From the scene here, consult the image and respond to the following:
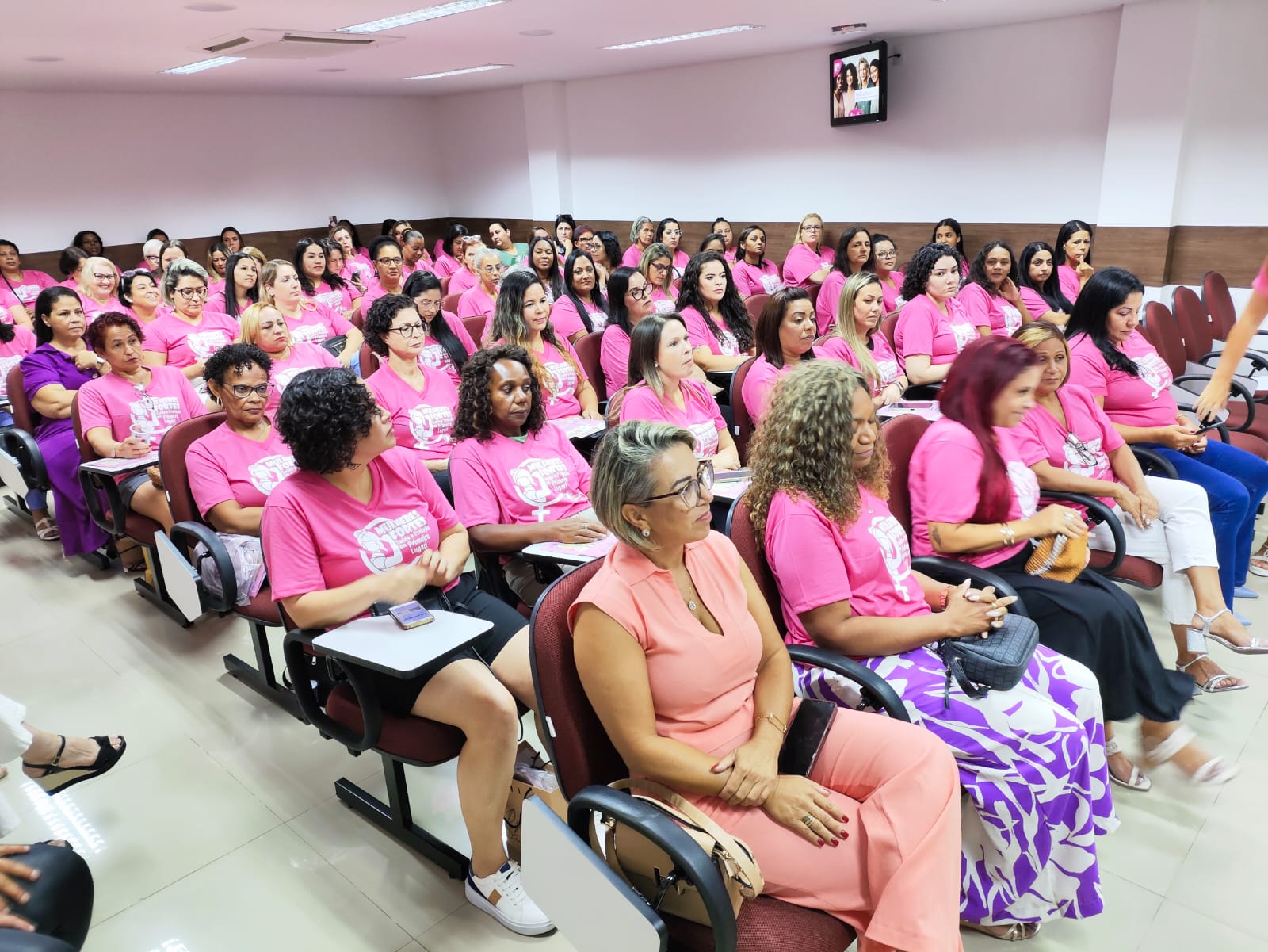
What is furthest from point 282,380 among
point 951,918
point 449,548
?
point 951,918

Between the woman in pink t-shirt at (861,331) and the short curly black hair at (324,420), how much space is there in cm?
221

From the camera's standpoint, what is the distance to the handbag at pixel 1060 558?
225 centimetres

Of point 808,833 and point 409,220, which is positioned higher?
point 409,220

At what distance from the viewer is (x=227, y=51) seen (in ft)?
22.0

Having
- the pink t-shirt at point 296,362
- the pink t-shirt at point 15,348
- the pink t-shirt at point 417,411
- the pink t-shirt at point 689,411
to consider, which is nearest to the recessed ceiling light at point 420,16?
the pink t-shirt at point 296,362

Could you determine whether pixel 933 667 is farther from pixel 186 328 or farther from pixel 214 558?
pixel 186 328

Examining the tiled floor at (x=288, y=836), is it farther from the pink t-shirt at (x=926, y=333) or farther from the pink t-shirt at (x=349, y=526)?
the pink t-shirt at (x=926, y=333)

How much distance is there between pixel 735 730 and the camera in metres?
1.55

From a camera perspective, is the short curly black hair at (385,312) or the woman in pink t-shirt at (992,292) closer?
the short curly black hair at (385,312)

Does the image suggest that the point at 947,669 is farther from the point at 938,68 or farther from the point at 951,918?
the point at 938,68

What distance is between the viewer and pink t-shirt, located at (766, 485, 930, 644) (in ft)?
5.83

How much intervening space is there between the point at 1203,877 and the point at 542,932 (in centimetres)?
154

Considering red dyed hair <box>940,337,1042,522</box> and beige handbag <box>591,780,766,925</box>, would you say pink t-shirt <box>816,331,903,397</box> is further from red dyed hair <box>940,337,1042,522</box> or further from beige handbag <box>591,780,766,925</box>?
beige handbag <box>591,780,766,925</box>

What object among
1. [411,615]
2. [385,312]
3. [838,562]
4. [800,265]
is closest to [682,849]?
[838,562]
